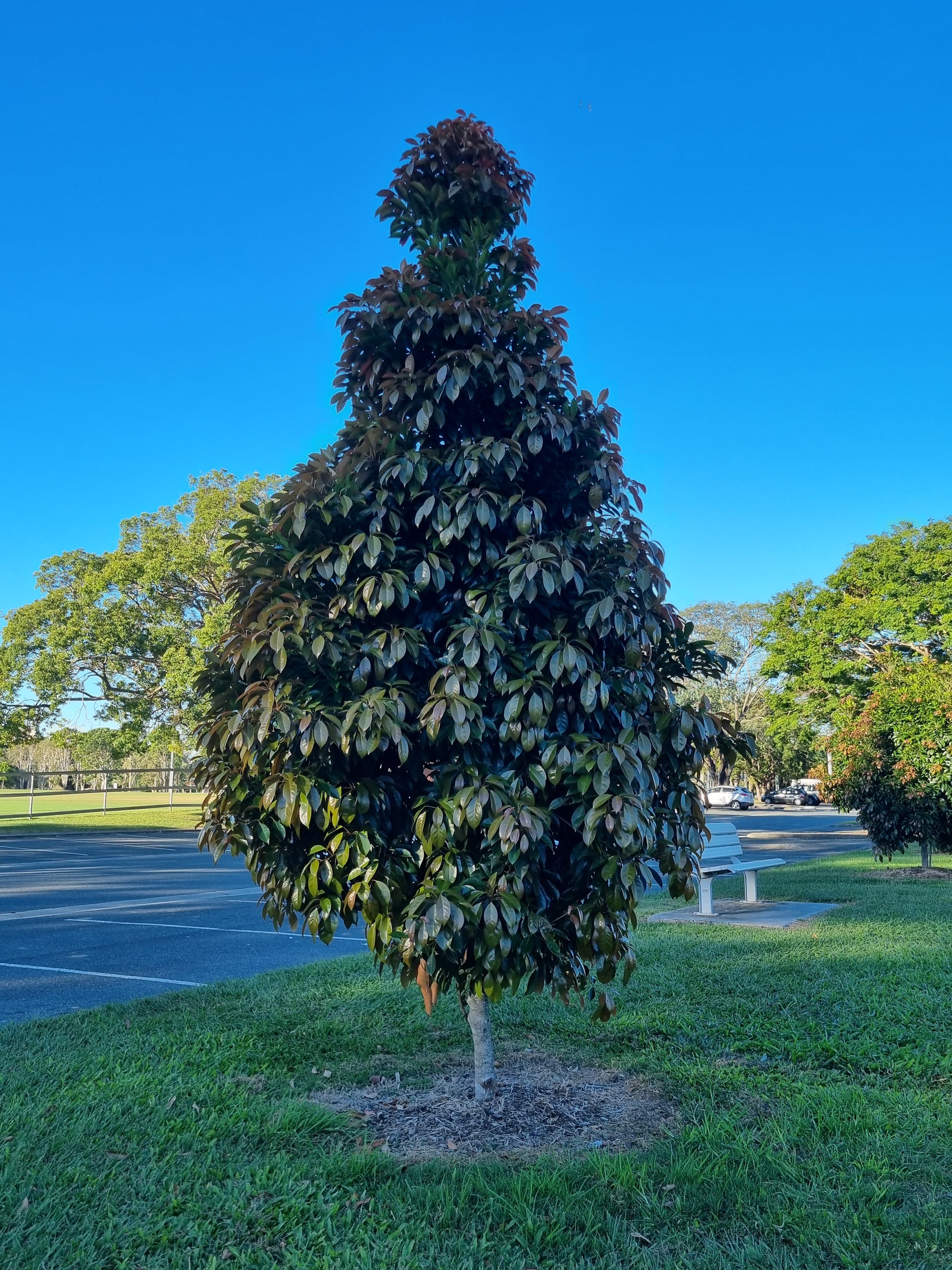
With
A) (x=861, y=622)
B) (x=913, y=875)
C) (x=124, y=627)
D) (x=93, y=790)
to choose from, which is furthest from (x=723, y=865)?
(x=93, y=790)

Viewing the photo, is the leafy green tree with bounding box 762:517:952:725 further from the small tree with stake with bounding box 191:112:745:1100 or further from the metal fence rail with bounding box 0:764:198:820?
the small tree with stake with bounding box 191:112:745:1100

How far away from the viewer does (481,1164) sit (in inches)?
143

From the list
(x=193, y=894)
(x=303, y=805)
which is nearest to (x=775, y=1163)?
(x=303, y=805)

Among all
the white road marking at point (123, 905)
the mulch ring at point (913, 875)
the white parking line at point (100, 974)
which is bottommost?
the mulch ring at point (913, 875)

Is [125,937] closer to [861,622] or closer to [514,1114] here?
[514,1114]

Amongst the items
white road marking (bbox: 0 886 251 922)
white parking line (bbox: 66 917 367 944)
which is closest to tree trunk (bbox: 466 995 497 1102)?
white parking line (bbox: 66 917 367 944)

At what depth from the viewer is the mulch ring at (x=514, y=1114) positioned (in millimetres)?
3859

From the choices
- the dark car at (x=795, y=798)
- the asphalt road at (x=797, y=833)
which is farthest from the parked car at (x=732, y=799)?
the dark car at (x=795, y=798)

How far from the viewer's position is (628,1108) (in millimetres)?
4234

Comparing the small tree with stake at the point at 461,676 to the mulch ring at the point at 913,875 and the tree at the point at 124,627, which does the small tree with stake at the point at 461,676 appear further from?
the tree at the point at 124,627

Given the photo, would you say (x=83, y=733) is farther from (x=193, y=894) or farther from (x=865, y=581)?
(x=865, y=581)

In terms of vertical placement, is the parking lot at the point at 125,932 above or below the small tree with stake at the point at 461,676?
below

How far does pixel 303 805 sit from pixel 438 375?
5.92 ft

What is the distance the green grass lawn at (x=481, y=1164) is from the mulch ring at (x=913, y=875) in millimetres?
7630
